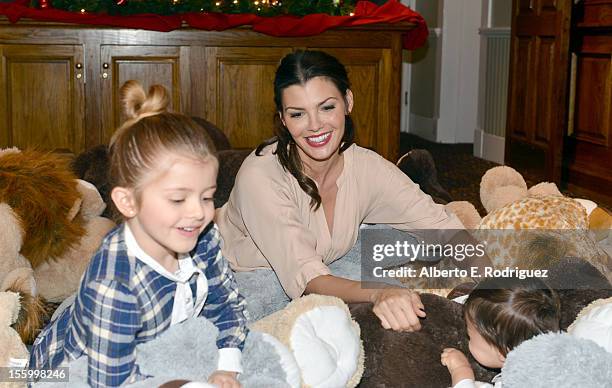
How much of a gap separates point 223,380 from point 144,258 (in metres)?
0.22

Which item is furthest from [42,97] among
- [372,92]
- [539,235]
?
[539,235]

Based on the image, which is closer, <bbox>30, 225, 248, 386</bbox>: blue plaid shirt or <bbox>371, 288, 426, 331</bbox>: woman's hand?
<bbox>30, 225, 248, 386</bbox>: blue plaid shirt

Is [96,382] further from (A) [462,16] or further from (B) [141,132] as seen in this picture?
(A) [462,16]

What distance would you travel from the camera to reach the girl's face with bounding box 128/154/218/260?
1.23 metres

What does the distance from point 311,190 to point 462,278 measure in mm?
370

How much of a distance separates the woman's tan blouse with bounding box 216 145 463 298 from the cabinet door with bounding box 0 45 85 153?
73.8 inches

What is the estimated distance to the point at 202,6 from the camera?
3701mm

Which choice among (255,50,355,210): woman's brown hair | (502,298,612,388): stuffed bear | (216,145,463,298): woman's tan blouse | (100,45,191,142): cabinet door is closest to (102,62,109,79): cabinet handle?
(100,45,191,142): cabinet door

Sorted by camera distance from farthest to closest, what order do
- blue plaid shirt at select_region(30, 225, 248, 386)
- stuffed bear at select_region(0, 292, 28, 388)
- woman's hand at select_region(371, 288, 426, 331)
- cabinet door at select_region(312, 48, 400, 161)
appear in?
cabinet door at select_region(312, 48, 400, 161), woman's hand at select_region(371, 288, 426, 331), stuffed bear at select_region(0, 292, 28, 388), blue plaid shirt at select_region(30, 225, 248, 386)

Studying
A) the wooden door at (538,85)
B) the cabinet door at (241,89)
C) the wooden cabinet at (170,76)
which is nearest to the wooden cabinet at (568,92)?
the wooden door at (538,85)

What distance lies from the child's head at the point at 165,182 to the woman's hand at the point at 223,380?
196 millimetres

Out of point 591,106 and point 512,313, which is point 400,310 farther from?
point 591,106

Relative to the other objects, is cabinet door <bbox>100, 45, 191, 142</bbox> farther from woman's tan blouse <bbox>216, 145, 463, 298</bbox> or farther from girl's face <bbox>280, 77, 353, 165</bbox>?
girl's face <bbox>280, 77, 353, 165</bbox>

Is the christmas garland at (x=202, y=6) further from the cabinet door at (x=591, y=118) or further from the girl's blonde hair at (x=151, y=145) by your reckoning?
the girl's blonde hair at (x=151, y=145)
